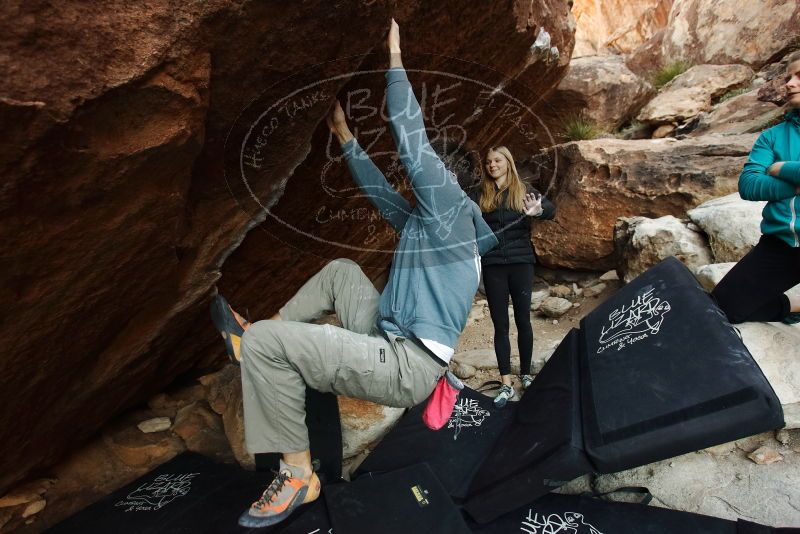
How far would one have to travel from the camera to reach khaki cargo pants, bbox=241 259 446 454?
1612 mm

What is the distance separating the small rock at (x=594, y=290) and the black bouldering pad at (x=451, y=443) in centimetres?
231

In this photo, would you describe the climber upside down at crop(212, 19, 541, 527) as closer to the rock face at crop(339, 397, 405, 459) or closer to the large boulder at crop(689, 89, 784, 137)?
the rock face at crop(339, 397, 405, 459)

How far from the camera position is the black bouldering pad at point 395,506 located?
6.04 feet

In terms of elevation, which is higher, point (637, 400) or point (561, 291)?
point (637, 400)

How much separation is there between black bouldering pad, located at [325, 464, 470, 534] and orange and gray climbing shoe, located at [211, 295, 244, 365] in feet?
2.37

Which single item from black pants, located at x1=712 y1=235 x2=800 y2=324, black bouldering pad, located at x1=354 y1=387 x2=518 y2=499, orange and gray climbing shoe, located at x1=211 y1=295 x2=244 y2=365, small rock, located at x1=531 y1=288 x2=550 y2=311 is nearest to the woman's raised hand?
orange and gray climbing shoe, located at x1=211 y1=295 x2=244 y2=365

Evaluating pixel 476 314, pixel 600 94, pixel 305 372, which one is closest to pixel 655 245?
pixel 476 314

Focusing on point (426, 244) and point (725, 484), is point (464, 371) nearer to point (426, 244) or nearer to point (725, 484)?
point (725, 484)

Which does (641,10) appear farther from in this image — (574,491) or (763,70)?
(574,491)

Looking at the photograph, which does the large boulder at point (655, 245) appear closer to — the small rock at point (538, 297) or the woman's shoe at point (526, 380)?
the small rock at point (538, 297)

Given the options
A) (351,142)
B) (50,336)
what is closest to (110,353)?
(50,336)

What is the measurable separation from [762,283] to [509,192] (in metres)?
1.37

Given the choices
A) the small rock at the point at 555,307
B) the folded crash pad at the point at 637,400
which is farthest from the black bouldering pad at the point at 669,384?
the small rock at the point at 555,307

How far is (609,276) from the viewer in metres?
4.73
